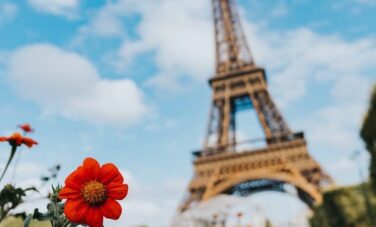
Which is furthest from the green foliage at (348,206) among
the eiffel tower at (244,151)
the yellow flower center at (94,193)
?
the yellow flower center at (94,193)

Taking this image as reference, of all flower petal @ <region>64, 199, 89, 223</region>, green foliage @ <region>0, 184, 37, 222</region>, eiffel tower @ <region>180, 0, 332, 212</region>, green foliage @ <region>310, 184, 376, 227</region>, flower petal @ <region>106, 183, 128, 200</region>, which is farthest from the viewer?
eiffel tower @ <region>180, 0, 332, 212</region>

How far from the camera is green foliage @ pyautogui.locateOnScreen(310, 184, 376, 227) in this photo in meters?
22.9

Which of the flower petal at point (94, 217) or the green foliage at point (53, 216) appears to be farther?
the green foliage at point (53, 216)

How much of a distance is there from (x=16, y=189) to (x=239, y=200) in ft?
40.6

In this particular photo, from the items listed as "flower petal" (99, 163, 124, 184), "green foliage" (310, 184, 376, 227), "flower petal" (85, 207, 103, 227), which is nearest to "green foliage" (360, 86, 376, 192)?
"green foliage" (310, 184, 376, 227)

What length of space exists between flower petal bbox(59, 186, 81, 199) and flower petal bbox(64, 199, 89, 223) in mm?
17

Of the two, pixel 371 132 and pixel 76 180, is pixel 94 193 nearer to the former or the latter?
pixel 76 180

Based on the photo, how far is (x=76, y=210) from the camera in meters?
1.36

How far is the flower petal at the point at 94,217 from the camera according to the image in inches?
53.3

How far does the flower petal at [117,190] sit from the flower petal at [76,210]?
0.34ft

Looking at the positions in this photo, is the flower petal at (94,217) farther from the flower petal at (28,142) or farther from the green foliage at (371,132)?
the green foliage at (371,132)

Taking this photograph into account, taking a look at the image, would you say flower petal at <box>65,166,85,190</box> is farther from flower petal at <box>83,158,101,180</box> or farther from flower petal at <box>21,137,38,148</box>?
flower petal at <box>21,137,38,148</box>

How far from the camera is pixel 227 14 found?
144 ft

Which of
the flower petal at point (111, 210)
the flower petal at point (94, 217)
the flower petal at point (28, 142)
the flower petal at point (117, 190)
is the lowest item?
the flower petal at point (94, 217)
